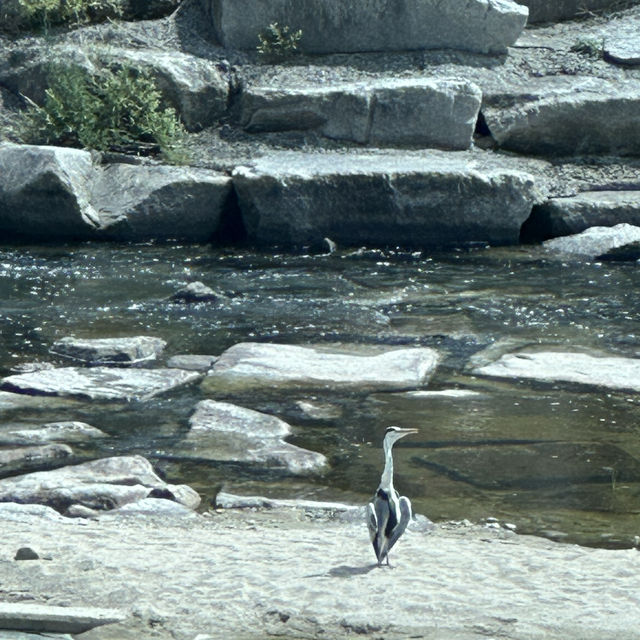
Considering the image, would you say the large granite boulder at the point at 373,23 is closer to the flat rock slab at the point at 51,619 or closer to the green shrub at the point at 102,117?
the green shrub at the point at 102,117

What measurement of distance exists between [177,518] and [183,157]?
5539 millimetres

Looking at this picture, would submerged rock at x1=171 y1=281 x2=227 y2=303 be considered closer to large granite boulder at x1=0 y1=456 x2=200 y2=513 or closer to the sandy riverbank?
large granite boulder at x1=0 y1=456 x2=200 y2=513

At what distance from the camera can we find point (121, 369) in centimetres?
646

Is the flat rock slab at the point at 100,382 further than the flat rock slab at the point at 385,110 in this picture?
No

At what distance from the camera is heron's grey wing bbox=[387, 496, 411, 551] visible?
378 centimetres

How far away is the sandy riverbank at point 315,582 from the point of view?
344 cm

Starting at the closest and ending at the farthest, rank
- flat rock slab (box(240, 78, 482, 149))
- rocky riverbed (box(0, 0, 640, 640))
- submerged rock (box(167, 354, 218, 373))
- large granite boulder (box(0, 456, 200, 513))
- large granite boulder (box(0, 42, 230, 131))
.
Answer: rocky riverbed (box(0, 0, 640, 640)) < large granite boulder (box(0, 456, 200, 513)) < submerged rock (box(167, 354, 218, 373)) < flat rock slab (box(240, 78, 482, 149)) < large granite boulder (box(0, 42, 230, 131))

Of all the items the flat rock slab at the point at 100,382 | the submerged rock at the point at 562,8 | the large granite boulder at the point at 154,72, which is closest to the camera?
the flat rock slab at the point at 100,382

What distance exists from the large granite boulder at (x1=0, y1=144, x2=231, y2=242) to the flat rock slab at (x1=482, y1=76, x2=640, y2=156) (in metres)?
2.33

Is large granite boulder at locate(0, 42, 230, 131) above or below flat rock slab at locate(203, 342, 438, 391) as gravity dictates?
above

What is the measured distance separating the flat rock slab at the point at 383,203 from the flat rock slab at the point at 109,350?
252cm

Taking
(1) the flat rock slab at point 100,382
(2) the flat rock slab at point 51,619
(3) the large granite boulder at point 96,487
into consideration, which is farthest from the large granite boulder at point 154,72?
(2) the flat rock slab at point 51,619

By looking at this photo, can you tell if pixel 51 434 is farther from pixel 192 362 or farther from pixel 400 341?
pixel 400 341

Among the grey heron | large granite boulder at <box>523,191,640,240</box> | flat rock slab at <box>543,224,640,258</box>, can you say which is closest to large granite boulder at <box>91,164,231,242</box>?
large granite boulder at <box>523,191,640,240</box>
